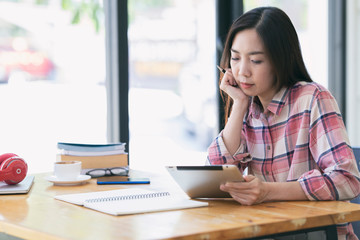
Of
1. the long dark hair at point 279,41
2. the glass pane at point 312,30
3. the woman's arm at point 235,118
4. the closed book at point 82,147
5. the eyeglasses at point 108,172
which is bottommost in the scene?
the eyeglasses at point 108,172

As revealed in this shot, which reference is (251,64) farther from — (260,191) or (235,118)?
(260,191)

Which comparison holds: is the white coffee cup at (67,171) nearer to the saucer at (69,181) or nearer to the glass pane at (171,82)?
the saucer at (69,181)

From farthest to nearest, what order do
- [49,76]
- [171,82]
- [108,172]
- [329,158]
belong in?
1. [171,82]
2. [49,76]
3. [108,172]
4. [329,158]

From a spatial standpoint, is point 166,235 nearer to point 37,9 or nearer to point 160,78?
point 37,9

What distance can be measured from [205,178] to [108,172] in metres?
0.64

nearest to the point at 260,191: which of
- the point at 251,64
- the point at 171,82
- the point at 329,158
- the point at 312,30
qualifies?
the point at 329,158

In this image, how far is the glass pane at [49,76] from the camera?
2846mm

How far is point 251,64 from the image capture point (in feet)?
5.83

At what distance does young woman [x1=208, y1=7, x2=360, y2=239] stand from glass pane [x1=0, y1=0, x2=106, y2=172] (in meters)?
1.31

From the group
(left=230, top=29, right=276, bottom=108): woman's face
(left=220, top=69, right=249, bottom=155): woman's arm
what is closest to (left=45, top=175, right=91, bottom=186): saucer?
(left=220, top=69, right=249, bottom=155): woman's arm

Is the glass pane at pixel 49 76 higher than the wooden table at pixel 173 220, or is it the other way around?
the glass pane at pixel 49 76

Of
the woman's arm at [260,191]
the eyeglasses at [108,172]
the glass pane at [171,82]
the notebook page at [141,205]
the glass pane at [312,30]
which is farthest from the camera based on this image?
the glass pane at [312,30]

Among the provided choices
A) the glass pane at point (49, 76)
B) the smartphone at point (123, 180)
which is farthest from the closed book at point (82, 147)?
the glass pane at point (49, 76)

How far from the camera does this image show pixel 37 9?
292cm
